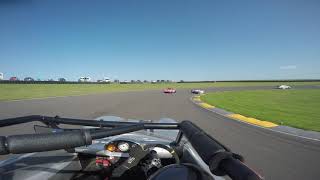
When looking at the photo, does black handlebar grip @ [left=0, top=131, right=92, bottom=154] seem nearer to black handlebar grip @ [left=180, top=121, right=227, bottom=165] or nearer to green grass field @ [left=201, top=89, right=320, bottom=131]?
black handlebar grip @ [left=180, top=121, right=227, bottom=165]

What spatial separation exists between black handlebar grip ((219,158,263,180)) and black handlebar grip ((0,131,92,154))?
0.67 m

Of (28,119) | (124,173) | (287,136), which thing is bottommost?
(287,136)

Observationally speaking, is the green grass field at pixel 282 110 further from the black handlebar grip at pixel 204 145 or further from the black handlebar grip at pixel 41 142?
the black handlebar grip at pixel 41 142

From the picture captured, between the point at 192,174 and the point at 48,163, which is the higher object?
the point at 192,174

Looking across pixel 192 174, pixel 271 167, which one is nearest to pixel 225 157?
pixel 192 174

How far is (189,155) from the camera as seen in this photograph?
340 cm

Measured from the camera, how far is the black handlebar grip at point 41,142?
3.91ft

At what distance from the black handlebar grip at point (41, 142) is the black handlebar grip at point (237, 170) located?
673 millimetres

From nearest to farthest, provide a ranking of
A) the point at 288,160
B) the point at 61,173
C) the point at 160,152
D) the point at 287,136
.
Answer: the point at 61,173, the point at 160,152, the point at 288,160, the point at 287,136

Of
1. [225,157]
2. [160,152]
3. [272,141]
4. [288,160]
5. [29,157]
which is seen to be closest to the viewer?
[225,157]

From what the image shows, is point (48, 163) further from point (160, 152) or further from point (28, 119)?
point (160, 152)

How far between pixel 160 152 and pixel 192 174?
5.29ft

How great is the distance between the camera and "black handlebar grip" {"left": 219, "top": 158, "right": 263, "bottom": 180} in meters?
1.21

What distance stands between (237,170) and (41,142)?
0.85 m
